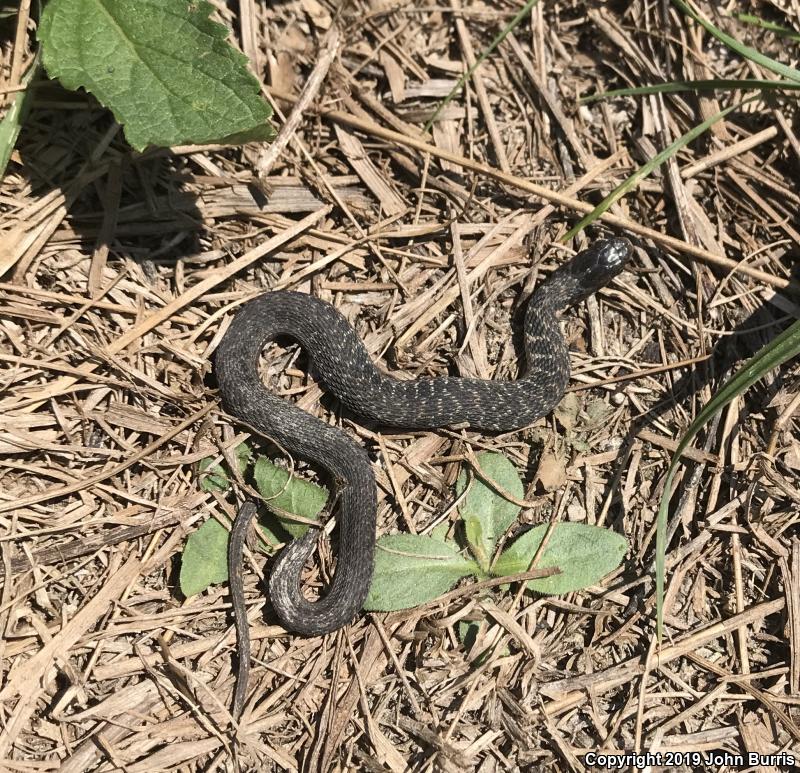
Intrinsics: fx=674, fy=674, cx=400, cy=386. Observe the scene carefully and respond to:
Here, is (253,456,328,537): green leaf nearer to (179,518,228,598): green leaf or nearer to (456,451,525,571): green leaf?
(179,518,228,598): green leaf

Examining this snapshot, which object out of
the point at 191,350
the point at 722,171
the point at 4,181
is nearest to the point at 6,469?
the point at 191,350

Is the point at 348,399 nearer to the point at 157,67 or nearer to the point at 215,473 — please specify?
the point at 215,473

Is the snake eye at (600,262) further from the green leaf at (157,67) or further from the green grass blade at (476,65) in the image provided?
the green leaf at (157,67)

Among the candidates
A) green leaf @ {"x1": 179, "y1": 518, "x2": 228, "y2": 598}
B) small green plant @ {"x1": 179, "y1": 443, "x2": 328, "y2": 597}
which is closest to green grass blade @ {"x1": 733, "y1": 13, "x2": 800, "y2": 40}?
small green plant @ {"x1": 179, "y1": 443, "x2": 328, "y2": 597}

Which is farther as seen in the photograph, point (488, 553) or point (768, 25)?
point (768, 25)

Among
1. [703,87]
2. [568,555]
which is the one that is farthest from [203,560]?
[703,87]

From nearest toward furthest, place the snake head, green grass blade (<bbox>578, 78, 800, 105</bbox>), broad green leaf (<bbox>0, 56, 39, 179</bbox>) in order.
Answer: broad green leaf (<bbox>0, 56, 39, 179</bbox>), green grass blade (<bbox>578, 78, 800, 105</bbox>), the snake head
